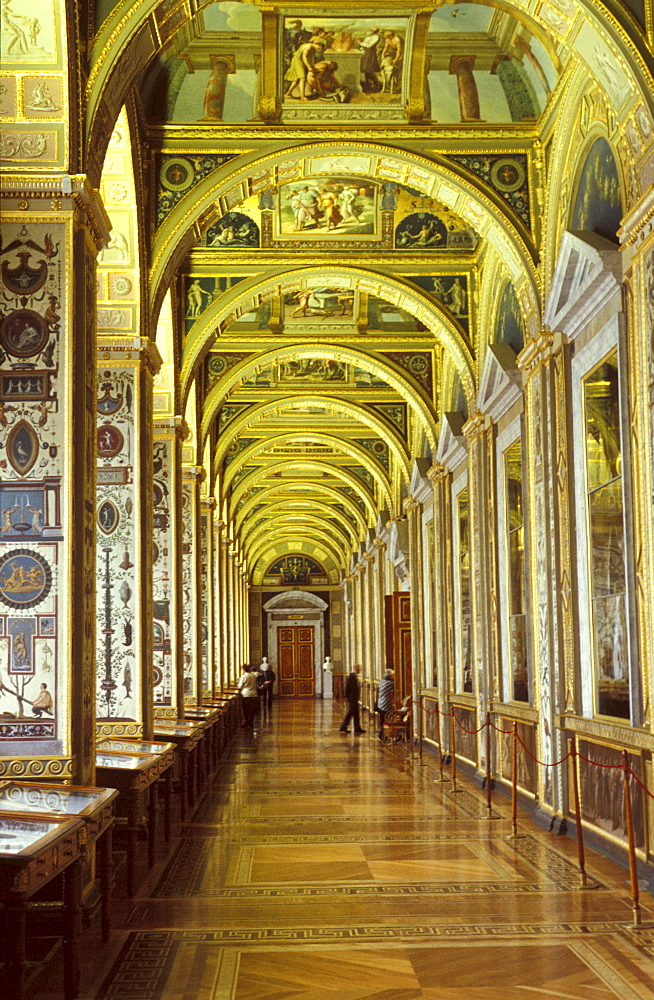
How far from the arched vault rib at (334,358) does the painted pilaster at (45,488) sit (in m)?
10.9

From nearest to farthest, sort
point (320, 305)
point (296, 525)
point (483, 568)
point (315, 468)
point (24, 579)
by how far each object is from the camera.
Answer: point (24, 579) < point (483, 568) < point (320, 305) < point (315, 468) < point (296, 525)

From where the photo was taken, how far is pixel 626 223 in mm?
8023

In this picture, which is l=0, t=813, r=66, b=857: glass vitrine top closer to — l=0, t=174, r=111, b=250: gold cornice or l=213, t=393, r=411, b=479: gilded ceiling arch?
l=0, t=174, r=111, b=250: gold cornice

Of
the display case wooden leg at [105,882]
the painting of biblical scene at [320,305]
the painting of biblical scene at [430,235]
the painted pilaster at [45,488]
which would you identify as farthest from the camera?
the painting of biblical scene at [320,305]

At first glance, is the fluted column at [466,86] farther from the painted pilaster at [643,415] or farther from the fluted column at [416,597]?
the fluted column at [416,597]

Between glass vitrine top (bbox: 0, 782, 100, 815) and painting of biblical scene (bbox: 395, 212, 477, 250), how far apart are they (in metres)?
10.1

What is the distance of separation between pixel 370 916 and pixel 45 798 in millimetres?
2433

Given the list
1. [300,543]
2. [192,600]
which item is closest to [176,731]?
[192,600]

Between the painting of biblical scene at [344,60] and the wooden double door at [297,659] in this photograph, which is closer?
the painting of biblical scene at [344,60]

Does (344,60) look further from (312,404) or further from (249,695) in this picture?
(249,695)

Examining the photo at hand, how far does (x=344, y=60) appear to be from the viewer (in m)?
10.7

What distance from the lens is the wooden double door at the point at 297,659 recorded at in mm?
48688

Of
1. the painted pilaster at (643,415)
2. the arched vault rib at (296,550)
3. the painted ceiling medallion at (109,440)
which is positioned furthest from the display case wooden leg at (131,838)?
the arched vault rib at (296,550)

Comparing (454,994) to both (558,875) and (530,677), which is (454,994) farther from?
(530,677)
